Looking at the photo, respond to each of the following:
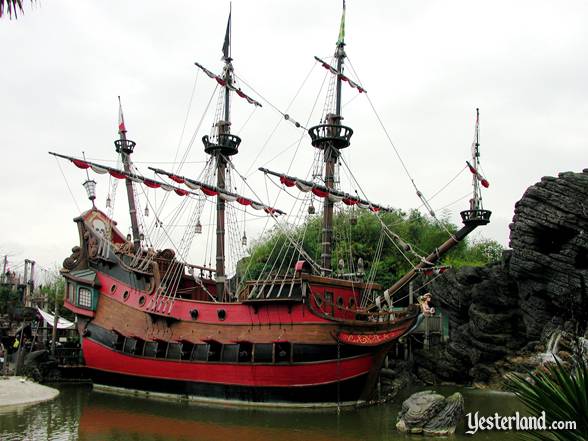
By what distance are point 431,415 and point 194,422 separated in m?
6.59

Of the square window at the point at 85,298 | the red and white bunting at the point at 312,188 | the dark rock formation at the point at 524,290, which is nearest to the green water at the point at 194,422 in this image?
the dark rock formation at the point at 524,290

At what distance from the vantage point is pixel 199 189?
25047mm

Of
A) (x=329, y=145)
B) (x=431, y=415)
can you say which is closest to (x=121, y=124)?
(x=329, y=145)

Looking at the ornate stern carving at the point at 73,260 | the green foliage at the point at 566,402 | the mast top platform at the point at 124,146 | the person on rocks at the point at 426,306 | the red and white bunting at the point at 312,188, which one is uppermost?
the mast top platform at the point at 124,146

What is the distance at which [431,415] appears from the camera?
14844 millimetres

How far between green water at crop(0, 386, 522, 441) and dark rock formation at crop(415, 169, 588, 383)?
4.50 metres

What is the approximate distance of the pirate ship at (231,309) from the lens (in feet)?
60.4

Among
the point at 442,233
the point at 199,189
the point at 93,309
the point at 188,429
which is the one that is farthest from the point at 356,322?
the point at 442,233

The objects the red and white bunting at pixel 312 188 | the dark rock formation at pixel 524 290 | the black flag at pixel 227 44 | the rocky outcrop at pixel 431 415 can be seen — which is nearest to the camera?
the rocky outcrop at pixel 431 415

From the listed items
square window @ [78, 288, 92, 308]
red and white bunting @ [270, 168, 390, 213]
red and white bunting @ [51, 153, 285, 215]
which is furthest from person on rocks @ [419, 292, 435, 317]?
square window @ [78, 288, 92, 308]

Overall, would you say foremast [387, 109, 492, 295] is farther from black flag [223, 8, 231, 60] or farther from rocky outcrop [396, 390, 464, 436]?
black flag [223, 8, 231, 60]

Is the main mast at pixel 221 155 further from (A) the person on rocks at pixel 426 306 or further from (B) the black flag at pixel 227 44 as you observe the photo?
(A) the person on rocks at pixel 426 306

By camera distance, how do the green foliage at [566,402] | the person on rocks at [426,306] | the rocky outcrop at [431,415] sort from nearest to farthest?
the green foliage at [566,402]
the rocky outcrop at [431,415]
the person on rocks at [426,306]

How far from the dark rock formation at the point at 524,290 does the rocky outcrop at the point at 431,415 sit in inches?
314
